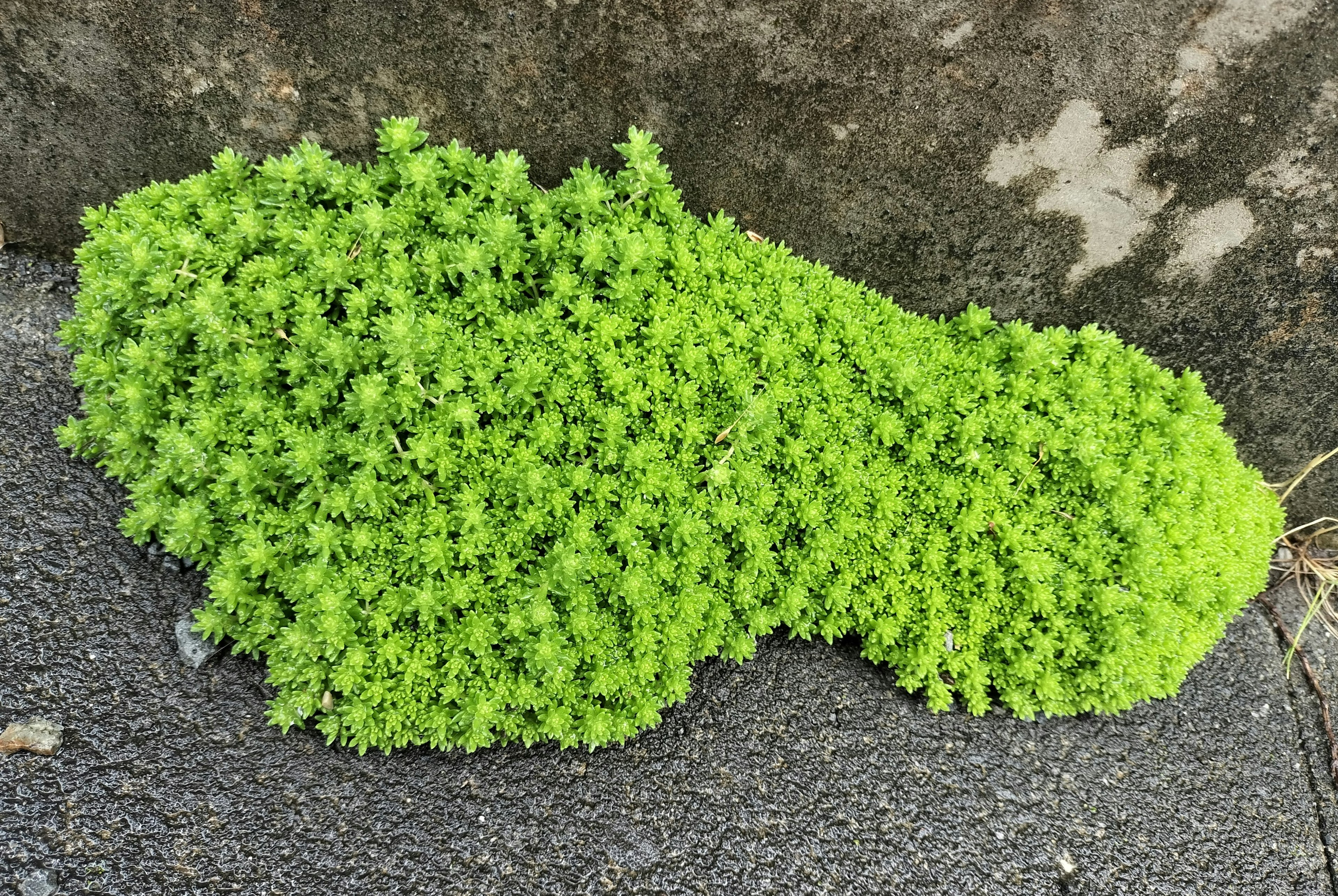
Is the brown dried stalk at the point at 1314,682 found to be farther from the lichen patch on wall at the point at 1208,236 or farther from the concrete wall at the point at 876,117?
the lichen patch on wall at the point at 1208,236

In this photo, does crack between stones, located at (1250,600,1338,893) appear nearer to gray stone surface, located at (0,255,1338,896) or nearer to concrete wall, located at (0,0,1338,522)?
gray stone surface, located at (0,255,1338,896)

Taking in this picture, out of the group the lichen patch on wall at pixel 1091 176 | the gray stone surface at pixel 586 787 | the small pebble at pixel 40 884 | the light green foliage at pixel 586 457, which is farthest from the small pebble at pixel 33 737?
the lichen patch on wall at pixel 1091 176

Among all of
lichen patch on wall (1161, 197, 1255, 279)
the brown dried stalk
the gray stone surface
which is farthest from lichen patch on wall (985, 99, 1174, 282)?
the brown dried stalk

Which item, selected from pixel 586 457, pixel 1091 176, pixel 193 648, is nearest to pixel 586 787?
pixel 586 457

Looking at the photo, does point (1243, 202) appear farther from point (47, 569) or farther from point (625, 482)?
point (47, 569)

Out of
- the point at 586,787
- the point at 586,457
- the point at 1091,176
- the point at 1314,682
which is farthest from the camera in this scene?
the point at 1314,682

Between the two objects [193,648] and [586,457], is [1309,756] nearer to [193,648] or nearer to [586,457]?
[586,457]

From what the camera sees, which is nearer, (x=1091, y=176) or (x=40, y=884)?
(x=40, y=884)
